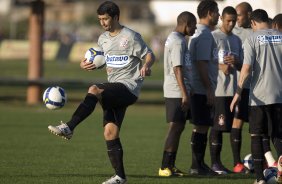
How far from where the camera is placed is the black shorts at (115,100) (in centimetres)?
1080

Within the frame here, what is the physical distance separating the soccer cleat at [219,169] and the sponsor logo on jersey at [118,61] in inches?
114

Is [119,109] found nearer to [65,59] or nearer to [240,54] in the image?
[240,54]

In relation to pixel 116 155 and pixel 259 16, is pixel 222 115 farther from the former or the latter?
pixel 116 155

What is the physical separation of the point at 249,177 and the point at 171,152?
4.06ft

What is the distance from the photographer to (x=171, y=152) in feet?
41.2

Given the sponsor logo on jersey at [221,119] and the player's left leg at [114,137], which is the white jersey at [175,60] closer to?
the sponsor logo on jersey at [221,119]

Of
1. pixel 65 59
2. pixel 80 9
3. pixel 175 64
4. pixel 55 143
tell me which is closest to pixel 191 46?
pixel 175 64

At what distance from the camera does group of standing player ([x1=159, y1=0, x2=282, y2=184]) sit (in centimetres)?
1113

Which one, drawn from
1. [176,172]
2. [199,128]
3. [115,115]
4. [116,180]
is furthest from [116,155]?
[199,128]

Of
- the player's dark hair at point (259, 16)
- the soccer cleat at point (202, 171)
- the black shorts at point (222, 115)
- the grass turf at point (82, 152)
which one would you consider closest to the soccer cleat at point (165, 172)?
the grass turf at point (82, 152)

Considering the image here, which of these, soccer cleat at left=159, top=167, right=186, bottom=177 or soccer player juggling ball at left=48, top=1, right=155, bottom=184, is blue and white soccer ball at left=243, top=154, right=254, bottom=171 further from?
soccer player juggling ball at left=48, top=1, right=155, bottom=184

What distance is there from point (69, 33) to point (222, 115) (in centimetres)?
7033

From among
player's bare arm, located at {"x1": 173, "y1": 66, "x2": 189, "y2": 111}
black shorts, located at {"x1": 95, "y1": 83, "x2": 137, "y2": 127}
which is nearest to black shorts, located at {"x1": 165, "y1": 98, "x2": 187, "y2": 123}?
player's bare arm, located at {"x1": 173, "y1": 66, "x2": 189, "y2": 111}

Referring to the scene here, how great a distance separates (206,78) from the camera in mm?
12719
